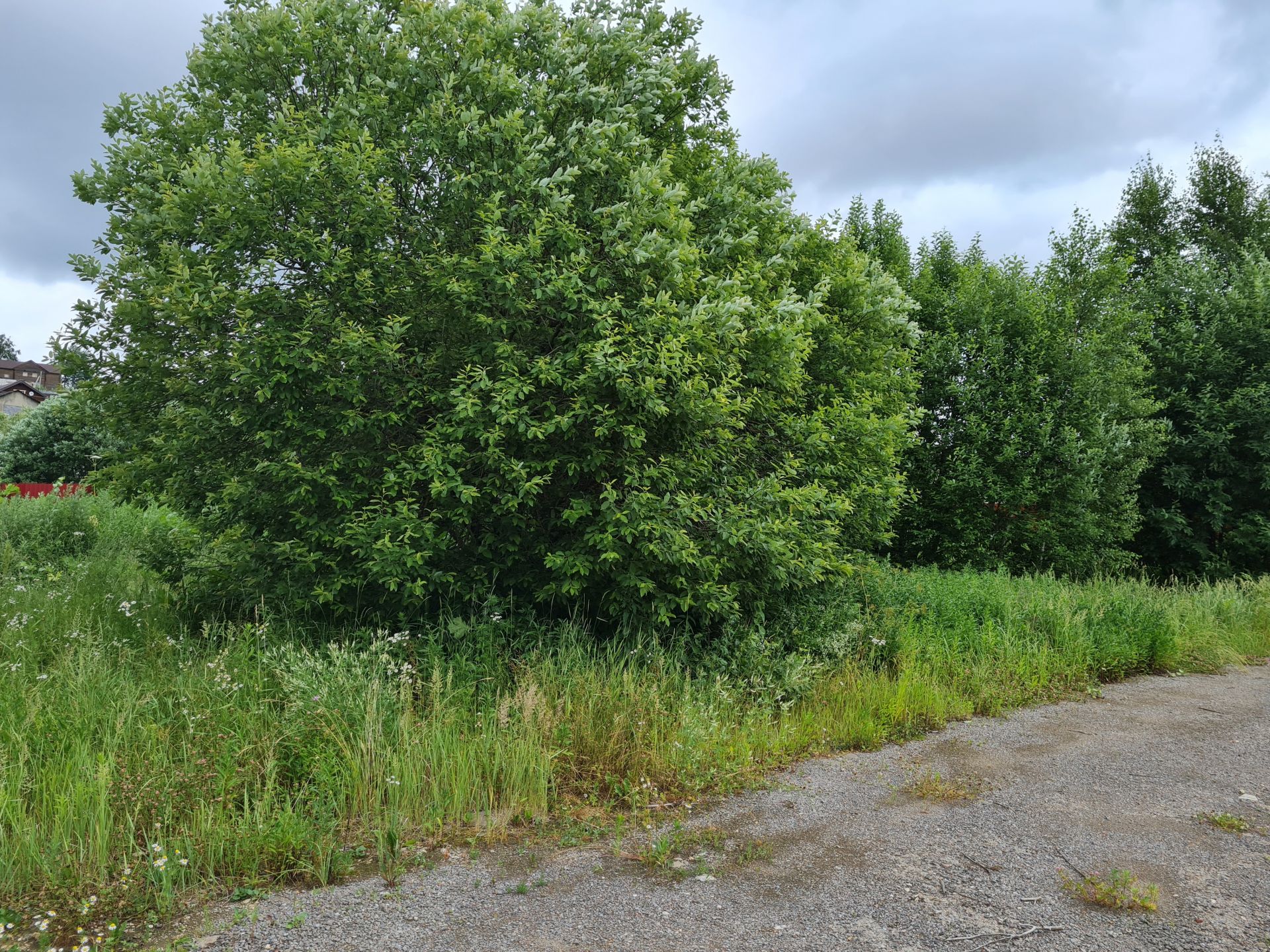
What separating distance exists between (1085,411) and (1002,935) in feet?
39.1

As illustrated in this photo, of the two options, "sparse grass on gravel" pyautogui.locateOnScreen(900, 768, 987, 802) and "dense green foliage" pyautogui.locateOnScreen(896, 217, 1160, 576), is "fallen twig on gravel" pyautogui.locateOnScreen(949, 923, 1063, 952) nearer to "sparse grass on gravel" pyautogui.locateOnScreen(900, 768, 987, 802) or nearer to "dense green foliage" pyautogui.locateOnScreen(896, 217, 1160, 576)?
"sparse grass on gravel" pyautogui.locateOnScreen(900, 768, 987, 802)

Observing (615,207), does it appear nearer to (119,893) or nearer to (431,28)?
(431,28)

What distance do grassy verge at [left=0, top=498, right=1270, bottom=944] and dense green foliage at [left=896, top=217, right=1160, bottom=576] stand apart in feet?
15.3

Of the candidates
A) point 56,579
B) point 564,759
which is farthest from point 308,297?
point 56,579

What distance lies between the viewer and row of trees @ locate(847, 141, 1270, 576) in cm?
1295

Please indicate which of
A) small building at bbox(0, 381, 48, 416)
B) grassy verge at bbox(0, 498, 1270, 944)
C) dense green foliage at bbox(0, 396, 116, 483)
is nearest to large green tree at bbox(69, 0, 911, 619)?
grassy verge at bbox(0, 498, 1270, 944)

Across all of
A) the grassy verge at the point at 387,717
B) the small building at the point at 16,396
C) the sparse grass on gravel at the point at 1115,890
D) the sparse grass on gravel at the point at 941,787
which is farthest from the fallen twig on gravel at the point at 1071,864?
the small building at the point at 16,396

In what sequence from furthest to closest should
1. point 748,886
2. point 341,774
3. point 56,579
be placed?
point 56,579 → point 341,774 → point 748,886

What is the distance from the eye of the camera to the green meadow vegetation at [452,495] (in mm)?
4160

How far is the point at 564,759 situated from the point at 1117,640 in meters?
6.58

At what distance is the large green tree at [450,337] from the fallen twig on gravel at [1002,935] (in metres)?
2.91

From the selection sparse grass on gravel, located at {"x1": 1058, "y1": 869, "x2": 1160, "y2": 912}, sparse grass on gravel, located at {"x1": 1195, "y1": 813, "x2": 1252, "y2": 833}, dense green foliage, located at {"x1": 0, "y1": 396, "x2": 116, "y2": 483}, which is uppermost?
dense green foliage, located at {"x1": 0, "y1": 396, "x2": 116, "y2": 483}

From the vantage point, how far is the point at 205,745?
4.17 metres

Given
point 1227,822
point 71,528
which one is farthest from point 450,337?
point 71,528
